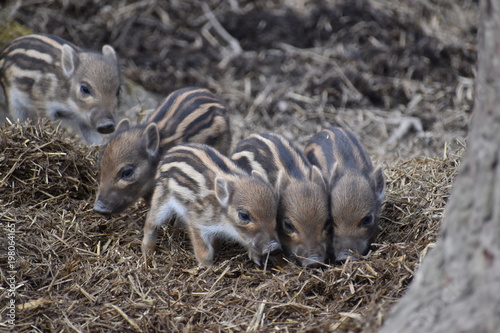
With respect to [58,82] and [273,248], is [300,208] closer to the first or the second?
[273,248]

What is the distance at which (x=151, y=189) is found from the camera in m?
4.97

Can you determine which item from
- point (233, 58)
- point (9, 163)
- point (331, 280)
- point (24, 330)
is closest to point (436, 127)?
point (233, 58)

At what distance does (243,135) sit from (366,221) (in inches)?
119

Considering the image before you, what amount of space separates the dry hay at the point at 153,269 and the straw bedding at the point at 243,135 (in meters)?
0.01

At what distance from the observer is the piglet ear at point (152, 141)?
4879 millimetres

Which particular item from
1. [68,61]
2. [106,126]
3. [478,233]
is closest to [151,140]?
[106,126]

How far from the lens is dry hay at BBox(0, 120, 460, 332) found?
3592 millimetres

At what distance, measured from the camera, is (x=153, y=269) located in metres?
4.18

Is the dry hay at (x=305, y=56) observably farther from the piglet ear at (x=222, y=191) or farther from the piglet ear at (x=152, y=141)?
the piglet ear at (x=222, y=191)

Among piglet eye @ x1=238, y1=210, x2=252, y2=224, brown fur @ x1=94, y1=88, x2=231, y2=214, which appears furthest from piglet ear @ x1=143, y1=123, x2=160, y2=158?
piglet eye @ x1=238, y1=210, x2=252, y2=224

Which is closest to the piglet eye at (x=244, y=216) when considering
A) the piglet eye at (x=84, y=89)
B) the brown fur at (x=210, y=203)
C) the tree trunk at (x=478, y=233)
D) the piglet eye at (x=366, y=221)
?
the brown fur at (x=210, y=203)

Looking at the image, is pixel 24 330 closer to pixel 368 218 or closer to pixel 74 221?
pixel 74 221

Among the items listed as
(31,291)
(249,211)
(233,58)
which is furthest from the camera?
(233,58)

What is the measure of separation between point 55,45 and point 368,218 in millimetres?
3559
